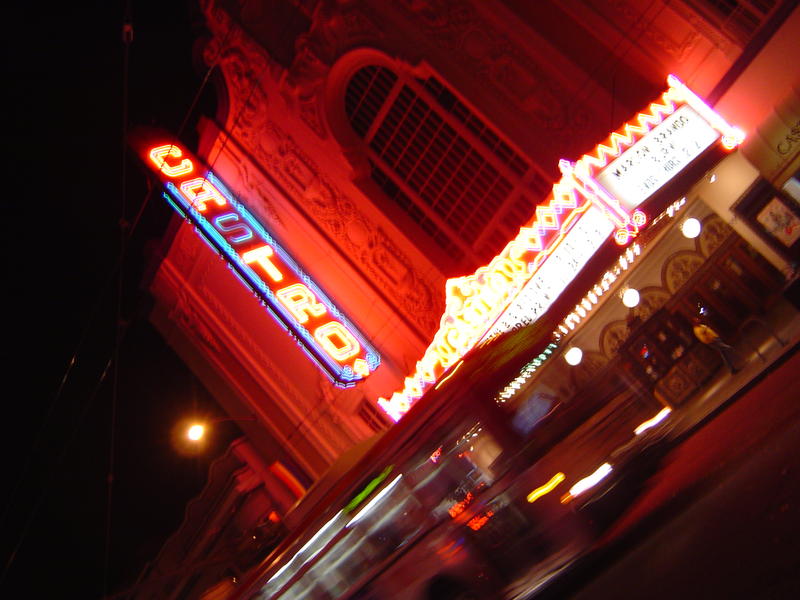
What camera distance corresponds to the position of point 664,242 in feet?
26.5

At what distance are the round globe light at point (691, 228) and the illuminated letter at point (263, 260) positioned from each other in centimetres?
661

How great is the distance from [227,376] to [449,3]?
32.9ft

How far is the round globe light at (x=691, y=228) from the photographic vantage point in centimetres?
799

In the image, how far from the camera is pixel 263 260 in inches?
415

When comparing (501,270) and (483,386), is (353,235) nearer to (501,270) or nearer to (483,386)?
(501,270)

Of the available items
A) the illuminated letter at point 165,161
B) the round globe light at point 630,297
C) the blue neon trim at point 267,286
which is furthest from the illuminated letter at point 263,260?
the round globe light at point 630,297

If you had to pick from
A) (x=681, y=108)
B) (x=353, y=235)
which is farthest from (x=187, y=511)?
(x=681, y=108)

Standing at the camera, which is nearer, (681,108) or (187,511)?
(681,108)

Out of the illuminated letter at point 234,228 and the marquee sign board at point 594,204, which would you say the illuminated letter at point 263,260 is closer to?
the illuminated letter at point 234,228

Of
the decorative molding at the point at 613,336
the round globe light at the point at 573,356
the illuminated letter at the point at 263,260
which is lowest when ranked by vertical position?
the decorative molding at the point at 613,336

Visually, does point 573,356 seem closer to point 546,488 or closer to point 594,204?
point 594,204

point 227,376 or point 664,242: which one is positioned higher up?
point 227,376

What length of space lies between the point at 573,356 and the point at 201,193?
7.63m

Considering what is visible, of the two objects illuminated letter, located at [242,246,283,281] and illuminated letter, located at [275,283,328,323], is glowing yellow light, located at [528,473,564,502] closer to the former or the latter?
illuminated letter, located at [275,283,328,323]
